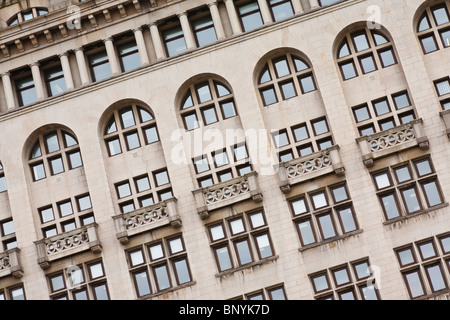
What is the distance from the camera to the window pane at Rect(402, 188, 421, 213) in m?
37.3

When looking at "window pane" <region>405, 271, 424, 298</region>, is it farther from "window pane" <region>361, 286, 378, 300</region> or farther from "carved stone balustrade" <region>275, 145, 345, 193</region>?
"carved stone balustrade" <region>275, 145, 345, 193</region>

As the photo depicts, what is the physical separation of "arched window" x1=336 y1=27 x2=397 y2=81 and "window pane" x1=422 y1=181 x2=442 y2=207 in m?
5.79

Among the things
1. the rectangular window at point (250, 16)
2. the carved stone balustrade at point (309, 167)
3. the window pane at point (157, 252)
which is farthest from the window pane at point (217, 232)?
the rectangular window at point (250, 16)

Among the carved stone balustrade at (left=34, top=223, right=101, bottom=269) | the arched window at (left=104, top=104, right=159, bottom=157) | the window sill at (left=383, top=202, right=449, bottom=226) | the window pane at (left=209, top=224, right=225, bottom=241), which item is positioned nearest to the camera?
the window sill at (left=383, top=202, right=449, bottom=226)

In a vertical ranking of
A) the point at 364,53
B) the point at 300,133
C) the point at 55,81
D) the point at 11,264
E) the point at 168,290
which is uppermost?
the point at 55,81

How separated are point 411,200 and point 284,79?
26.0 feet

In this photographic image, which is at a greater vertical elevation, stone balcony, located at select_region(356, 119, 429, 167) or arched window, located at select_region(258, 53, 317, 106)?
arched window, located at select_region(258, 53, 317, 106)

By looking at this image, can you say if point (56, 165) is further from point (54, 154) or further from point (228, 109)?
point (228, 109)

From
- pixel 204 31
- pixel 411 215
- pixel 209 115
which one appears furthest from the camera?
pixel 204 31

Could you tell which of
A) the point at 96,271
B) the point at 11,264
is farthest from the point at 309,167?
the point at 11,264

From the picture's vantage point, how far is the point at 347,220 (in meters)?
37.6

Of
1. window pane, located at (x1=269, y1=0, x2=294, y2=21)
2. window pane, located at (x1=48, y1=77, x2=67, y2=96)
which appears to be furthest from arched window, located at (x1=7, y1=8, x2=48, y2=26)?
window pane, located at (x1=269, y1=0, x2=294, y2=21)

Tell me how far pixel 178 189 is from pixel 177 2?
359 inches

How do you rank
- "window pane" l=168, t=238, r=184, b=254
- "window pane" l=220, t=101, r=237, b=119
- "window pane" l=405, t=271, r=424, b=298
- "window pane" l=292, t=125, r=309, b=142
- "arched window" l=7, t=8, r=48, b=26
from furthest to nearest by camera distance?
"arched window" l=7, t=8, r=48, b=26, "window pane" l=220, t=101, r=237, b=119, "window pane" l=292, t=125, r=309, b=142, "window pane" l=168, t=238, r=184, b=254, "window pane" l=405, t=271, r=424, b=298
